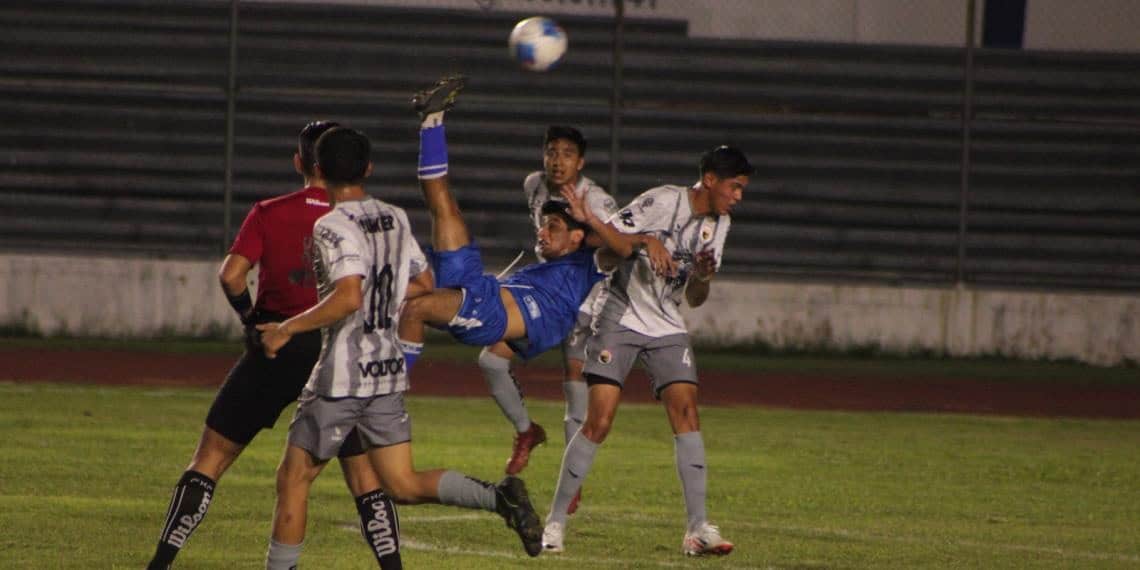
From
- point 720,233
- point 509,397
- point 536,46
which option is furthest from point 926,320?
point 720,233

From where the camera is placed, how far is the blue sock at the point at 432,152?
751cm

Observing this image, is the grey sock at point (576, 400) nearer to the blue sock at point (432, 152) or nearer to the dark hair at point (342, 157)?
the blue sock at point (432, 152)

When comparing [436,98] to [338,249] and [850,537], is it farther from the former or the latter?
[850,537]

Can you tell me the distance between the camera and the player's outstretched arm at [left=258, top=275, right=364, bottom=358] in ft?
21.6

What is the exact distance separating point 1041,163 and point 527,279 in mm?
16233

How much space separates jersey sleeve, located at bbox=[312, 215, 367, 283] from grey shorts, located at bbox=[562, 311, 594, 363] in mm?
3802

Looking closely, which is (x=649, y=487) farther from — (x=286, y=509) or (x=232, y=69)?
(x=232, y=69)

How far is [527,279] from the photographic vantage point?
26.9ft

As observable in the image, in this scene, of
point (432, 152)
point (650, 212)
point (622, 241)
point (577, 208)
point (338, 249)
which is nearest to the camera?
point (338, 249)

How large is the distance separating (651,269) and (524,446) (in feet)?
6.69

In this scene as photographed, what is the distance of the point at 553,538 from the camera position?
8.80m

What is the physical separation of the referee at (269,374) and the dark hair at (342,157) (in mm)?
185

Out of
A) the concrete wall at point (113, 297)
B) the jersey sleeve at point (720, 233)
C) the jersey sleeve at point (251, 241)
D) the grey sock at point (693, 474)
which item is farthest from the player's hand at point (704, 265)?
the concrete wall at point (113, 297)

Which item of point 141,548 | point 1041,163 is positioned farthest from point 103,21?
point 141,548
